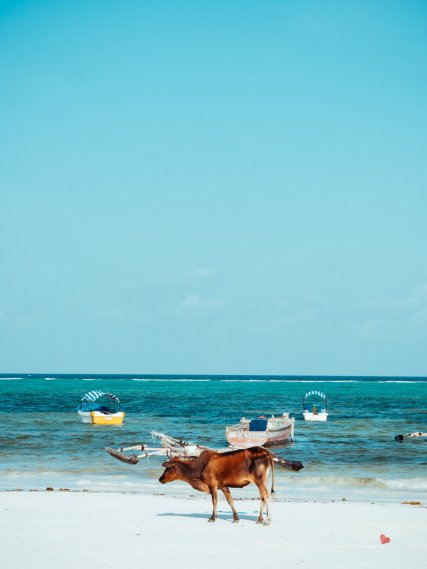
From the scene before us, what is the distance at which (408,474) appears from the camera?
3034 centimetres

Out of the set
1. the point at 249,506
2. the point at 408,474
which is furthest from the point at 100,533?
the point at 408,474

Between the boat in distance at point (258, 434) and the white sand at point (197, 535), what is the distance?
2182cm

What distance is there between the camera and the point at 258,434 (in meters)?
41.4

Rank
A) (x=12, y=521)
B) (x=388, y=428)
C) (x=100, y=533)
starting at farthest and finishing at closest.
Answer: (x=388, y=428) → (x=12, y=521) → (x=100, y=533)

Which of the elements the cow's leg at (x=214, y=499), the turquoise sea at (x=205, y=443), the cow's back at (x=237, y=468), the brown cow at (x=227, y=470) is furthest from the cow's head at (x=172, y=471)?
the turquoise sea at (x=205, y=443)

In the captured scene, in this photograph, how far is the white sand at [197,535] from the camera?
11945 mm

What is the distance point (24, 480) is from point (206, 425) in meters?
32.1

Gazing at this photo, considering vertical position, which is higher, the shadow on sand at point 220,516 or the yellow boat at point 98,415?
the yellow boat at point 98,415

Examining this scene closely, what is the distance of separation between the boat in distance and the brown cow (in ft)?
80.7

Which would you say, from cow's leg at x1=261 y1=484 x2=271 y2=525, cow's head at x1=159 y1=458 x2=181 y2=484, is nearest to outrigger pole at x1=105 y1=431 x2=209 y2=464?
cow's head at x1=159 y1=458 x2=181 y2=484

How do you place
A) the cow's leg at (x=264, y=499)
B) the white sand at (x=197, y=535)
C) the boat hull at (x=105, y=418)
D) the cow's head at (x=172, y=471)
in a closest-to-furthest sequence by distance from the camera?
the white sand at (x=197, y=535)
the cow's leg at (x=264, y=499)
the cow's head at (x=172, y=471)
the boat hull at (x=105, y=418)

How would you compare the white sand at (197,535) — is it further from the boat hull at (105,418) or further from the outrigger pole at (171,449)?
the boat hull at (105,418)

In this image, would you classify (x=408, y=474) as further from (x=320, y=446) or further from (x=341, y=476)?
(x=320, y=446)

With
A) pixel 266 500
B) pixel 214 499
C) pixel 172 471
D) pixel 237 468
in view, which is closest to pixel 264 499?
pixel 266 500
